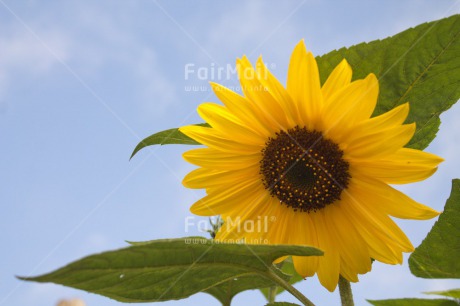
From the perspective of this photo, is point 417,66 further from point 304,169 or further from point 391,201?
point 304,169

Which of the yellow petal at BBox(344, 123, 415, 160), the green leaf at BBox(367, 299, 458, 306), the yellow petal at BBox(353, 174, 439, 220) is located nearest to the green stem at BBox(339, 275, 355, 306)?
the green leaf at BBox(367, 299, 458, 306)

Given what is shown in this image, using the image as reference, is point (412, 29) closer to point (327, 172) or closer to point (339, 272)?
point (327, 172)

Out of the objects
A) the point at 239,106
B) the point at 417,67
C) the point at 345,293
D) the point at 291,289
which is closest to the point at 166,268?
the point at 291,289

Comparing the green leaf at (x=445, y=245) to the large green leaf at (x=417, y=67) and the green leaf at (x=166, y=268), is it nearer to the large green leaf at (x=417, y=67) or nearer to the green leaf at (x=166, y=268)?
the large green leaf at (x=417, y=67)

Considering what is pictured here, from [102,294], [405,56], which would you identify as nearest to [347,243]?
[405,56]

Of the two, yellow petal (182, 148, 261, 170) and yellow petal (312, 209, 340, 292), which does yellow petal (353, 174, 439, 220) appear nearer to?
yellow petal (312, 209, 340, 292)

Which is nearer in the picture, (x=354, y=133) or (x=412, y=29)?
(x=412, y=29)

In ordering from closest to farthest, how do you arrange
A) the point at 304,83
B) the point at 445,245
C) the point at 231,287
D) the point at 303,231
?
the point at 445,245 < the point at 304,83 < the point at 303,231 < the point at 231,287
